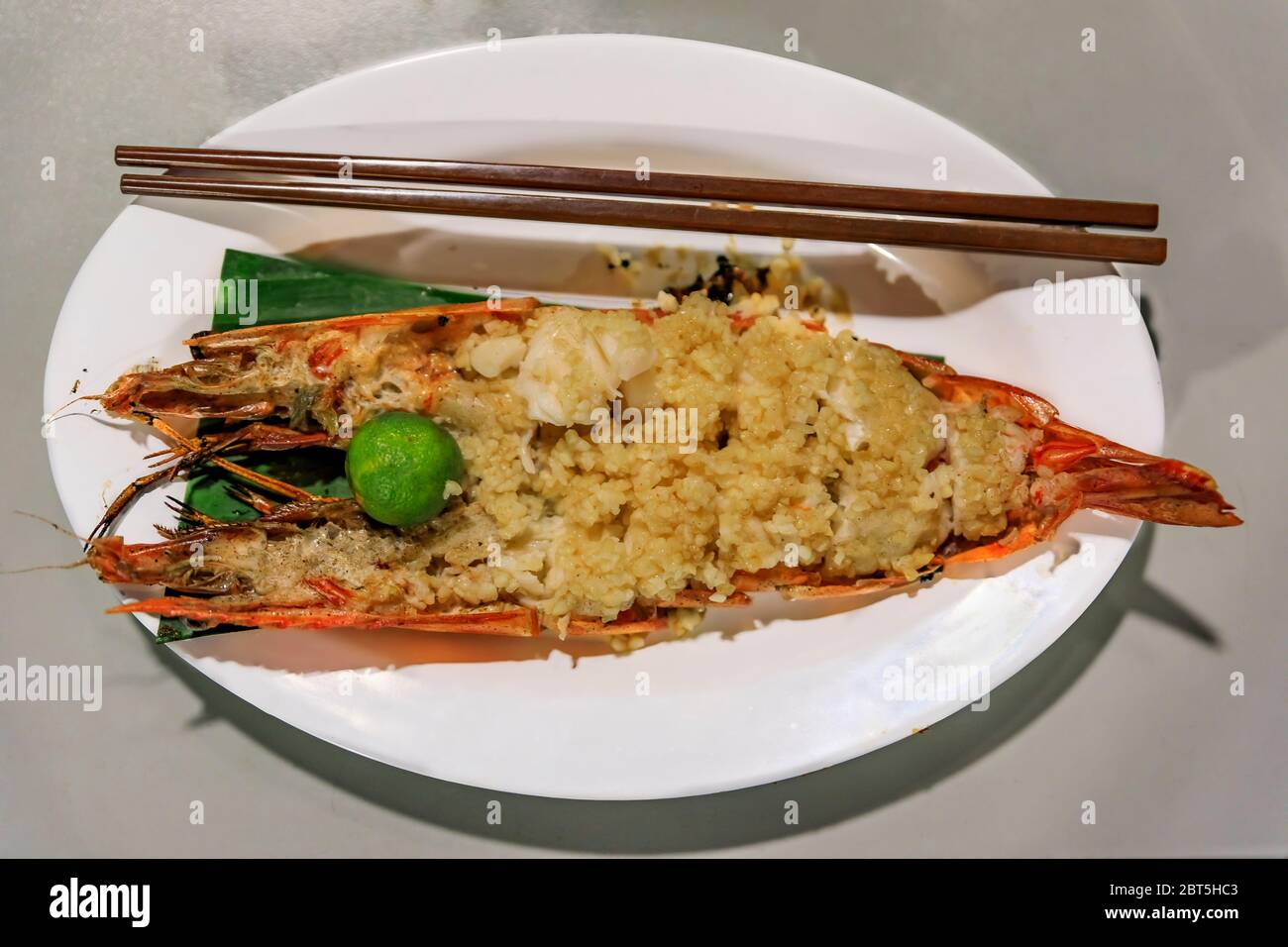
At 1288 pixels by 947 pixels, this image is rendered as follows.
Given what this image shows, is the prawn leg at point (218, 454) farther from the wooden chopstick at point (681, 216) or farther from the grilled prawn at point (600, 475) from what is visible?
the wooden chopstick at point (681, 216)

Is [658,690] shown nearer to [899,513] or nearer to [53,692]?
[899,513]

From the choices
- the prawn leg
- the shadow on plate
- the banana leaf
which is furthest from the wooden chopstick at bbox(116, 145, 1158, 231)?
the shadow on plate

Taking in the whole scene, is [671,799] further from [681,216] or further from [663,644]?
[681,216]

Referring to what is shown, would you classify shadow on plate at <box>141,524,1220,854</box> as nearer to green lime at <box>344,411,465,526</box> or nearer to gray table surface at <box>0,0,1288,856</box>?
gray table surface at <box>0,0,1288,856</box>

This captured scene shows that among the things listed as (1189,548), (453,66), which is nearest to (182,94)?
(453,66)

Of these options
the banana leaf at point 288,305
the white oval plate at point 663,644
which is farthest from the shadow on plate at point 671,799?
the banana leaf at point 288,305

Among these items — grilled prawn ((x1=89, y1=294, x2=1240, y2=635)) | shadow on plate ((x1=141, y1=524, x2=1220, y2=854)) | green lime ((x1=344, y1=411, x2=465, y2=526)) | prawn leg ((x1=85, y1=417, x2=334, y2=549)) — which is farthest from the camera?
shadow on plate ((x1=141, y1=524, x2=1220, y2=854))
